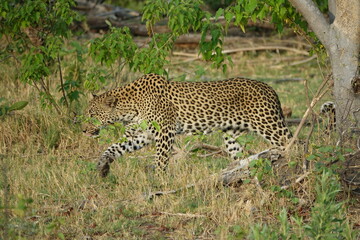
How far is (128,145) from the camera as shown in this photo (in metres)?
9.85


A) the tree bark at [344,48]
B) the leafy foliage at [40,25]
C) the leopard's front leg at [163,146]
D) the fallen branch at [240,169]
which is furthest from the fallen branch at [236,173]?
the leafy foliage at [40,25]

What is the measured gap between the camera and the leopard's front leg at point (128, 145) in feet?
31.0

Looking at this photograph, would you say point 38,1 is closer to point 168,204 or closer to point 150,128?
point 150,128

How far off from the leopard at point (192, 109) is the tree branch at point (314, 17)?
186cm

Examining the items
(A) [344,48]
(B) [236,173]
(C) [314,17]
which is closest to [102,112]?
(B) [236,173]

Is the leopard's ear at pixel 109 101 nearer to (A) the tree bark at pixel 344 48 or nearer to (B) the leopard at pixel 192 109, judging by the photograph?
(B) the leopard at pixel 192 109

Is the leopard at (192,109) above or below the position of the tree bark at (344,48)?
below

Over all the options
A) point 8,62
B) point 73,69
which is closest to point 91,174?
point 73,69

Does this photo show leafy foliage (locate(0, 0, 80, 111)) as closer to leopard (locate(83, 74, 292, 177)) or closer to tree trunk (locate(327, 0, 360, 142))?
leopard (locate(83, 74, 292, 177))

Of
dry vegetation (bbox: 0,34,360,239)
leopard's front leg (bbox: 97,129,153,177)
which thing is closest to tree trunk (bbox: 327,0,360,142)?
dry vegetation (bbox: 0,34,360,239)

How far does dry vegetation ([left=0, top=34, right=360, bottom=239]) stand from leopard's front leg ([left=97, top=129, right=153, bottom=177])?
0.14 m

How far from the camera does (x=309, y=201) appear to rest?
7398mm

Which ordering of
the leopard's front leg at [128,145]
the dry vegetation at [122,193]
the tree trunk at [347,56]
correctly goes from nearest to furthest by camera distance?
the dry vegetation at [122,193] < the tree trunk at [347,56] < the leopard's front leg at [128,145]

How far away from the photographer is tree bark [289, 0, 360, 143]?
320 inches
